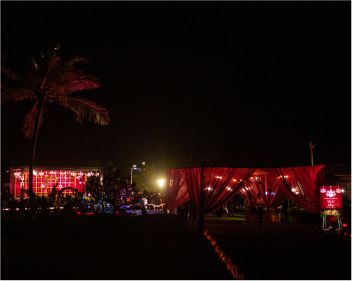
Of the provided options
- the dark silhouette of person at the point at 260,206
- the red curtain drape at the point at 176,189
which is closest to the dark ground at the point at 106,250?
the red curtain drape at the point at 176,189

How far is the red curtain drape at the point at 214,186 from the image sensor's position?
1609 cm

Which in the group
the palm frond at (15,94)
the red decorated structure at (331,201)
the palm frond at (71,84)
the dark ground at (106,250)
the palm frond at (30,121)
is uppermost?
the palm frond at (71,84)

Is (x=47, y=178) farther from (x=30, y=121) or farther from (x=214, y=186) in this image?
(x=214, y=186)

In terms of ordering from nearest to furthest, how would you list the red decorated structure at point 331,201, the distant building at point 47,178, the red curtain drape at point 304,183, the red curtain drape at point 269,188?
the red decorated structure at point 331,201 → the red curtain drape at point 304,183 → the red curtain drape at point 269,188 → the distant building at point 47,178

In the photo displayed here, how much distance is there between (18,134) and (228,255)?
1995 cm

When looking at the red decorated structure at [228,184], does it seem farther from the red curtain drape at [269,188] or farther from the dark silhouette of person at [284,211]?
the dark silhouette of person at [284,211]

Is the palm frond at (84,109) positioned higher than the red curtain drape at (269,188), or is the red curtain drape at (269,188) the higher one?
the palm frond at (84,109)

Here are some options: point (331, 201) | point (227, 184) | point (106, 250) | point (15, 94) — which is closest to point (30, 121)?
point (15, 94)

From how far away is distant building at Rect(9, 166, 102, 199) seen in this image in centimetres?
2188

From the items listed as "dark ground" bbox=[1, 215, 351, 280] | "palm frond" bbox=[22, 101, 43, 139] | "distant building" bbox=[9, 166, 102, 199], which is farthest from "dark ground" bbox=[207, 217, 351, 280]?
"distant building" bbox=[9, 166, 102, 199]

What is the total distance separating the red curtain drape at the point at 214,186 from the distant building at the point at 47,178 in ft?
22.7

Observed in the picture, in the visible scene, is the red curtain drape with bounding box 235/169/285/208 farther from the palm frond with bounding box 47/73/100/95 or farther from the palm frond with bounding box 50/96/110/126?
the palm frond with bounding box 47/73/100/95

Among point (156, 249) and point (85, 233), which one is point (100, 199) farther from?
point (156, 249)

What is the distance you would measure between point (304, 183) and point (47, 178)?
41.2 feet
